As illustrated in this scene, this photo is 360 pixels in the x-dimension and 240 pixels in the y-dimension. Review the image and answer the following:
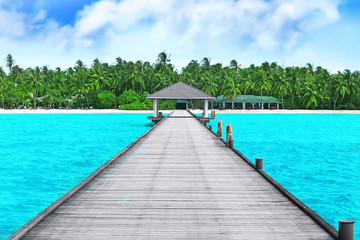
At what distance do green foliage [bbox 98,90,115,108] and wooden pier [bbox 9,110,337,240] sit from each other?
206ft

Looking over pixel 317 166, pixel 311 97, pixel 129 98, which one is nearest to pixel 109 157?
pixel 317 166

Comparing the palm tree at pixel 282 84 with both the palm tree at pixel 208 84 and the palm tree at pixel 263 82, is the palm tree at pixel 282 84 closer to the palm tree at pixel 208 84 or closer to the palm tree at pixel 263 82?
the palm tree at pixel 263 82

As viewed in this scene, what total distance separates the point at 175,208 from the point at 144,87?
218 ft

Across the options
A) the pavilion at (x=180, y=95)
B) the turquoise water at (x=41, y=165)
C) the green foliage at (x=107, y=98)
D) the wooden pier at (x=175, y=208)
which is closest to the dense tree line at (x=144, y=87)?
the green foliage at (x=107, y=98)

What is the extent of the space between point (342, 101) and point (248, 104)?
1989 centimetres

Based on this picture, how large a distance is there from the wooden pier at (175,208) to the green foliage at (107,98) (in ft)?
206

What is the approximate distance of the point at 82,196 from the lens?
263 inches

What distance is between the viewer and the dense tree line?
70625 millimetres

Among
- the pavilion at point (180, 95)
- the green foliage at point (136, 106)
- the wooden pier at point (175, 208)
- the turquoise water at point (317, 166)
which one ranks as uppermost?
the pavilion at point (180, 95)

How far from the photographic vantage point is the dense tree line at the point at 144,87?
2781 inches

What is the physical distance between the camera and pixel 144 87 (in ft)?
235

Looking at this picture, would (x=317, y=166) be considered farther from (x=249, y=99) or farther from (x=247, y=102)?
(x=247, y=102)

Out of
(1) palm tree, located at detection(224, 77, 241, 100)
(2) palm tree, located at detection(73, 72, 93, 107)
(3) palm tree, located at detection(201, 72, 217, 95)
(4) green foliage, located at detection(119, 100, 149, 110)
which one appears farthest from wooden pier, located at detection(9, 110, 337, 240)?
(2) palm tree, located at detection(73, 72, 93, 107)

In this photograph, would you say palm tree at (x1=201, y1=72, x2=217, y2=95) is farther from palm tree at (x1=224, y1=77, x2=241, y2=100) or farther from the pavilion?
the pavilion
